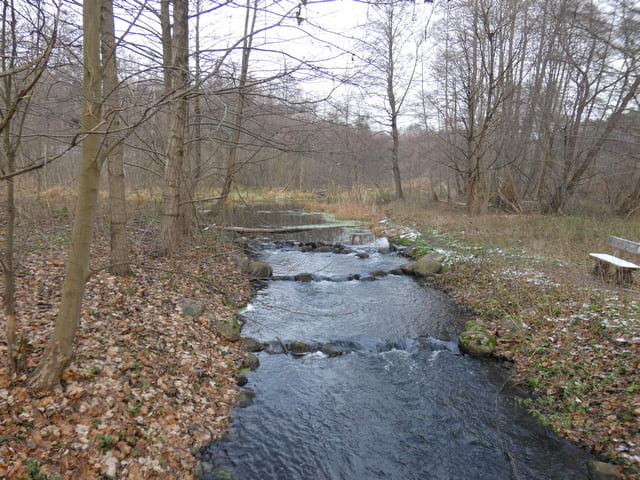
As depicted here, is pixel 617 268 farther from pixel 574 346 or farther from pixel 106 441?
pixel 106 441

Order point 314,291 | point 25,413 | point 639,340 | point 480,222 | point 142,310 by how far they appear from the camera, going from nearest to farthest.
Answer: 1. point 25,413
2. point 639,340
3. point 142,310
4. point 314,291
5. point 480,222

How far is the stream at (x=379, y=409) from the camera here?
3881 mm

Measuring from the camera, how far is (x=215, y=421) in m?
4.24

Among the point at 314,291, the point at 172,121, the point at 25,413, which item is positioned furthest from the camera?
the point at 314,291

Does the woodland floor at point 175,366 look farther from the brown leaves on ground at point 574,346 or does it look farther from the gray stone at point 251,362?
the gray stone at point 251,362

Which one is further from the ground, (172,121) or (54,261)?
(172,121)

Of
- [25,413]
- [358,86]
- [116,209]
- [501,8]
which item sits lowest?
[25,413]

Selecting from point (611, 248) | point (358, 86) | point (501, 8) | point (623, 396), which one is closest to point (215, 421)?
point (358, 86)

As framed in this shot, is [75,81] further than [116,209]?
No

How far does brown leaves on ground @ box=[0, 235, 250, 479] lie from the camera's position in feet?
9.89

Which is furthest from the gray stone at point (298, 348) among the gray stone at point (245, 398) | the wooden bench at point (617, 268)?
the wooden bench at point (617, 268)

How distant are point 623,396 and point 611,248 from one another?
21.9 feet

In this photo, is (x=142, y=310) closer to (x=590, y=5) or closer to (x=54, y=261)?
(x=54, y=261)

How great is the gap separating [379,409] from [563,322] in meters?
3.52
